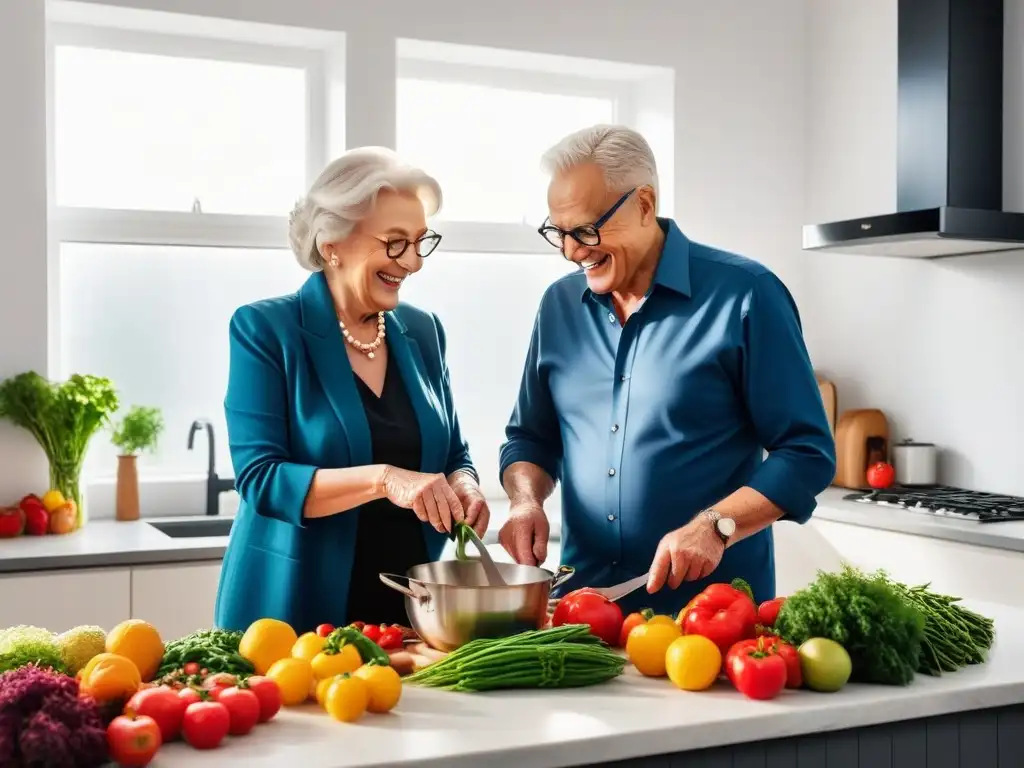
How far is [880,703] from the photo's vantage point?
157cm

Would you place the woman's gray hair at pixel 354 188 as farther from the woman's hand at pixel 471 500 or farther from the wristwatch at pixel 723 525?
the wristwatch at pixel 723 525

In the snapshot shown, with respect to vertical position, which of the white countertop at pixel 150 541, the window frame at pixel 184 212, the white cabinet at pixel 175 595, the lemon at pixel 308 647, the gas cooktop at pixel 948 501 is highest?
the window frame at pixel 184 212

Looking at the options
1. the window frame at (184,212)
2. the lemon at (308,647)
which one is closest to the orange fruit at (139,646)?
the lemon at (308,647)

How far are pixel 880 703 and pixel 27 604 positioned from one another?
2189 millimetres

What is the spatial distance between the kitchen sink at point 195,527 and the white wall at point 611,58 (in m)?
0.35

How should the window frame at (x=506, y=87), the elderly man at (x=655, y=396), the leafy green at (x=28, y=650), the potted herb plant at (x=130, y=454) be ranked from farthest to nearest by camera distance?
the window frame at (x=506, y=87) < the potted herb plant at (x=130, y=454) < the elderly man at (x=655, y=396) < the leafy green at (x=28, y=650)

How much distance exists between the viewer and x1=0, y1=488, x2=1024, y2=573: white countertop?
117 inches

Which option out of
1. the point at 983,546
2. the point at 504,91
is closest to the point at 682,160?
the point at 504,91

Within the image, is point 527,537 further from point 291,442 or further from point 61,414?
point 61,414

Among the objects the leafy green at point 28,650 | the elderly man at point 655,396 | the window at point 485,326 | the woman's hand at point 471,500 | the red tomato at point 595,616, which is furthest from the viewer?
the window at point 485,326

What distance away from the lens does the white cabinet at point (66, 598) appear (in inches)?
115

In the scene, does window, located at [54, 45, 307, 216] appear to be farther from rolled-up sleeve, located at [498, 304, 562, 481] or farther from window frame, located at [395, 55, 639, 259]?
rolled-up sleeve, located at [498, 304, 562, 481]

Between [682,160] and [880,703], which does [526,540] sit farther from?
[682,160]

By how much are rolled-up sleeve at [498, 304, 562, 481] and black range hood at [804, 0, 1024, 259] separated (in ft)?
5.40
